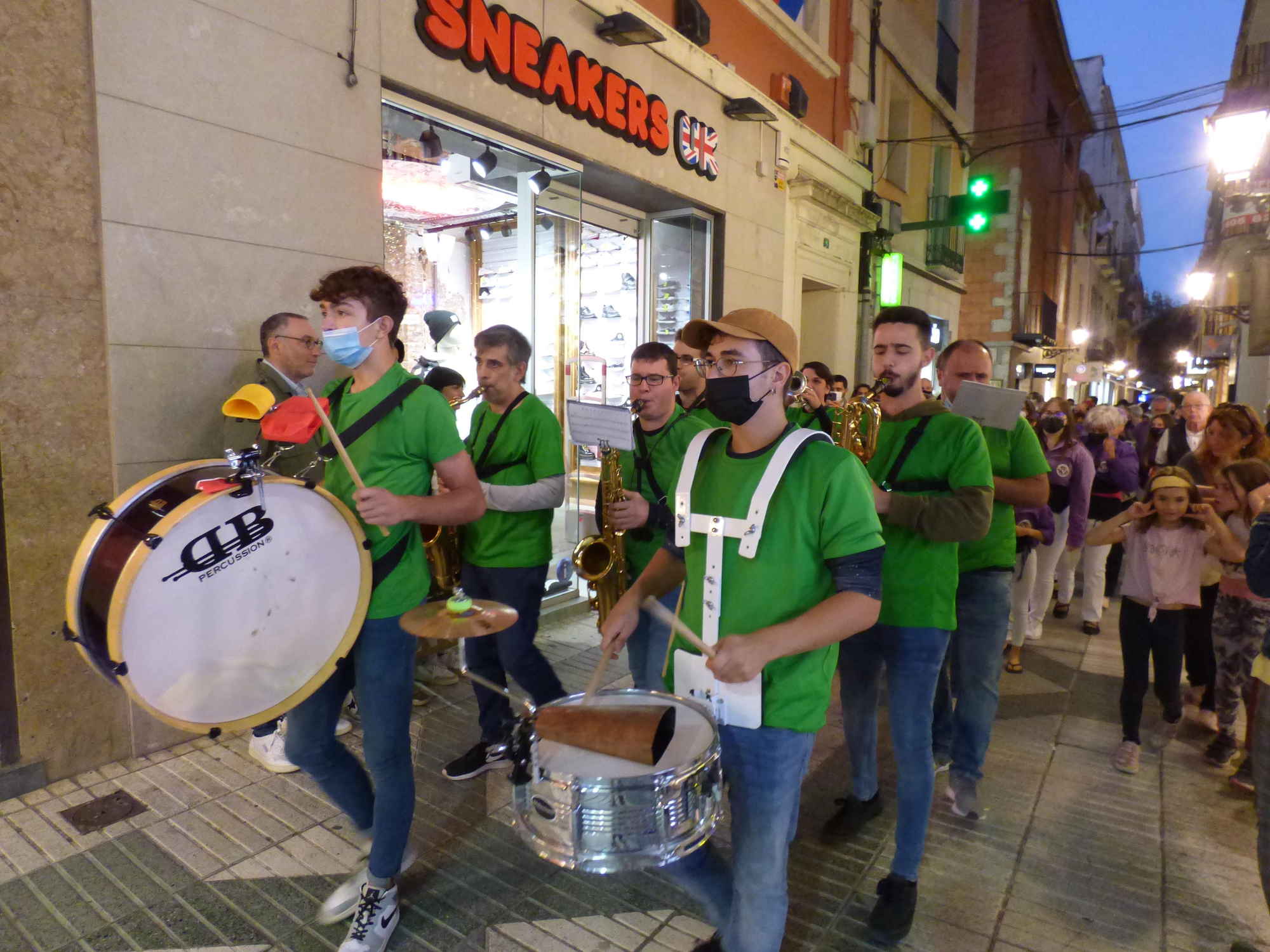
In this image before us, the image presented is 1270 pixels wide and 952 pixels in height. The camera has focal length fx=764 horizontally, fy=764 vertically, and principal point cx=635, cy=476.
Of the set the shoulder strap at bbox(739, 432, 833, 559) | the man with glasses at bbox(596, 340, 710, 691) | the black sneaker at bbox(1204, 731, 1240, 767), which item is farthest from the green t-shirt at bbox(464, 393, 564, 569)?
the black sneaker at bbox(1204, 731, 1240, 767)

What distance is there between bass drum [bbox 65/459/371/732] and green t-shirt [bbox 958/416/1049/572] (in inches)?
99.6

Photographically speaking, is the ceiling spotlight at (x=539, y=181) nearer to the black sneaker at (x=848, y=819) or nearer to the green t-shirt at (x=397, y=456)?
the green t-shirt at (x=397, y=456)

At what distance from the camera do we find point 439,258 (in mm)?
6562

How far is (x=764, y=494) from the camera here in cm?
184

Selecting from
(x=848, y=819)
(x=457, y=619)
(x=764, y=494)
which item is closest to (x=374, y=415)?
(x=457, y=619)

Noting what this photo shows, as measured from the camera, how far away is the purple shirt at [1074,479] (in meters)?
6.34

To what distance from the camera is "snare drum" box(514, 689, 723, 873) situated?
1.57 meters

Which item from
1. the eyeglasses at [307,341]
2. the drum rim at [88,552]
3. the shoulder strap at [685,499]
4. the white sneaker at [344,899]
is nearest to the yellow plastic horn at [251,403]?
the drum rim at [88,552]

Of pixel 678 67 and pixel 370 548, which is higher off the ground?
pixel 678 67

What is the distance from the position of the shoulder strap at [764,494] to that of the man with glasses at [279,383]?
265 cm

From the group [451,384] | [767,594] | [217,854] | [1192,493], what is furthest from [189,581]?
[1192,493]

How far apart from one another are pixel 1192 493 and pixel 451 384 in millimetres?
4289

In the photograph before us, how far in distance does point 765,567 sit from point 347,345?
5.05 feet

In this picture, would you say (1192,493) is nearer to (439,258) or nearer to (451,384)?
(451,384)
